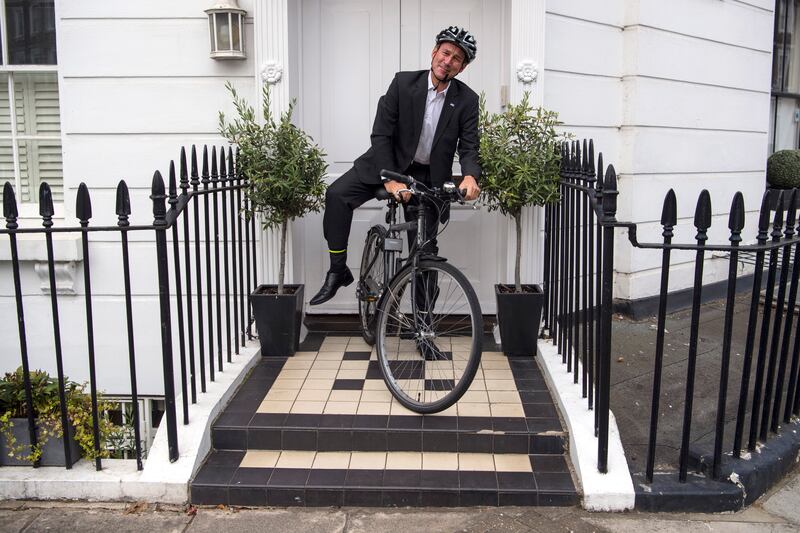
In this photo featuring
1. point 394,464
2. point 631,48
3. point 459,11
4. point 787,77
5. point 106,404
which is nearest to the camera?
point 394,464

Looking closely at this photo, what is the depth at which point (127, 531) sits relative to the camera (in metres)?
3.12

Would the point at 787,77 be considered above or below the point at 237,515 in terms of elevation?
above

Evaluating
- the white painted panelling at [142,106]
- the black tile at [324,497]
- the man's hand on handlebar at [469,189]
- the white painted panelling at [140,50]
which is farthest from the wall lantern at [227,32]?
the black tile at [324,497]

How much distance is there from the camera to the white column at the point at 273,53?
16.0 ft

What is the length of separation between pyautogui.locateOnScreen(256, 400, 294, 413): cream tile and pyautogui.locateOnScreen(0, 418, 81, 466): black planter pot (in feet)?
2.97

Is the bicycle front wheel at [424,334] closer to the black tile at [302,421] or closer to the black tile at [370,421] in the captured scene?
the black tile at [370,421]

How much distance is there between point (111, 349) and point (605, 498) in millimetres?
3851

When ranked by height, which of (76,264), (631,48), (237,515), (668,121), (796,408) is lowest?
(237,515)

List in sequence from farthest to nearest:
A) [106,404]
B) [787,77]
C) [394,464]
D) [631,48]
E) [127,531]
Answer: [787,77]
[631,48]
[106,404]
[394,464]
[127,531]

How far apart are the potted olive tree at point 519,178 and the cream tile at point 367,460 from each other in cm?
140

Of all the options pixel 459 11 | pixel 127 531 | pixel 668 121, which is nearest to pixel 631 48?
pixel 668 121

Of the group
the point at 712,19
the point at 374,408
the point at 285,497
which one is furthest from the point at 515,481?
the point at 712,19

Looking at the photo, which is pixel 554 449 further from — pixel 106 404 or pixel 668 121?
pixel 668 121

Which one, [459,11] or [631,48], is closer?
[459,11]
